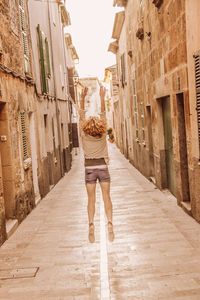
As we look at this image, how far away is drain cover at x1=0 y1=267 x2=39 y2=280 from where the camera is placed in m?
5.69

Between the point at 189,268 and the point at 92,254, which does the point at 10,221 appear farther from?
the point at 189,268

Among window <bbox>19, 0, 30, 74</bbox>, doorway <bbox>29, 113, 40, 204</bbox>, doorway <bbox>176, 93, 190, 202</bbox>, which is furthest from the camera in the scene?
Answer: doorway <bbox>29, 113, 40, 204</bbox>

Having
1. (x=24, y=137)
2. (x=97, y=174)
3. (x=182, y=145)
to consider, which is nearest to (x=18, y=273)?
(x=97, y=174)

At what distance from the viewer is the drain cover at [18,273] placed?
224 inches

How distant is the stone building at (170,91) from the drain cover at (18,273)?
3436 mm

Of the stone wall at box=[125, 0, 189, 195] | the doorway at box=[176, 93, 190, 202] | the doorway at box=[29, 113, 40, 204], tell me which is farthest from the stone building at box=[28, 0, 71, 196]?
the doorway at box=[176, 93, 190, 202]

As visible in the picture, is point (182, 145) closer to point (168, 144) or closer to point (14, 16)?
point (168, 144)

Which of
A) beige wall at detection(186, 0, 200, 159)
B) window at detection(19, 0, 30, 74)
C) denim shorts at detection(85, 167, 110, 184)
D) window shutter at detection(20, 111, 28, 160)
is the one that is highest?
window at detection(19, 0, 30, 74)

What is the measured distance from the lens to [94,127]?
5258 mm

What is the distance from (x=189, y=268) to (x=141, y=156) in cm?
1074

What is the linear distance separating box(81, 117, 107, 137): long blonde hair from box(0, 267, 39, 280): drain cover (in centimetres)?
218

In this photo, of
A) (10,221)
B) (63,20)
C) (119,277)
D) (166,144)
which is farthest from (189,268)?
(63,20)

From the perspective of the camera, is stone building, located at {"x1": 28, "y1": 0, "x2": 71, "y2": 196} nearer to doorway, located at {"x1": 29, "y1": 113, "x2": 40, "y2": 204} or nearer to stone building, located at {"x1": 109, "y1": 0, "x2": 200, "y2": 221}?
doorway, located at {"x1": 29, "y1": 113, "x2": 40, "y2": 204}

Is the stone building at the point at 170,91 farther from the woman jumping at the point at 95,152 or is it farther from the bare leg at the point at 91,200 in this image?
the bare leg at the point at 91,200
